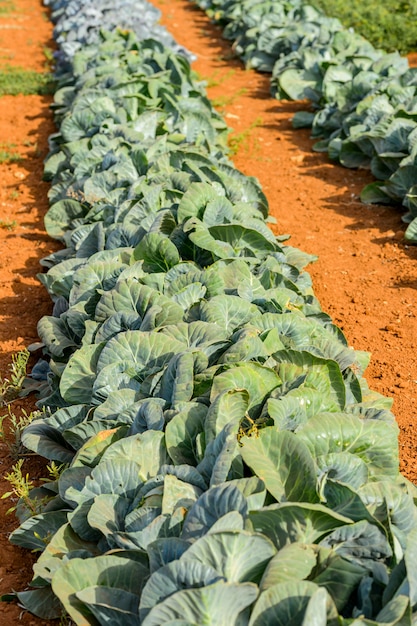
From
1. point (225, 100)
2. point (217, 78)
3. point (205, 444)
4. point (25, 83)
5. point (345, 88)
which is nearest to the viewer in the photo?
point (205, 444)

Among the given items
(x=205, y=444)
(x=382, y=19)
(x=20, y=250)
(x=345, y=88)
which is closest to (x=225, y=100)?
(x=345, y=88)

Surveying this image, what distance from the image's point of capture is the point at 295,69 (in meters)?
10.3

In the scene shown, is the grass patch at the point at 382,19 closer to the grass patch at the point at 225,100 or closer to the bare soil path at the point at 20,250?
the grass patch at the point at 225,100

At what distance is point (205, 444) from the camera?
2996 millimetres

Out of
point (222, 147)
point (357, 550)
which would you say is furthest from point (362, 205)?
point (357, 550)

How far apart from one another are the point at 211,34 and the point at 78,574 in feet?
47.5

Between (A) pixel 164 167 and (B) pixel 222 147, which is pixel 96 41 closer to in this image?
(B) pixel 222 147

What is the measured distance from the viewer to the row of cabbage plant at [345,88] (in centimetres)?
701

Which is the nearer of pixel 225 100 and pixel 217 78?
pixel 225 100

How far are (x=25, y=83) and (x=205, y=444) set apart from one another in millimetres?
9902

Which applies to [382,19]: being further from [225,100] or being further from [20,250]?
[20,250]

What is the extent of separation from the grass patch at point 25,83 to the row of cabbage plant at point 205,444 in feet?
22.0

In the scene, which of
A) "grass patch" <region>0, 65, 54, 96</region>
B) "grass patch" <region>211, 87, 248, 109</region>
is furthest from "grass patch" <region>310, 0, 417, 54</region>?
"grass patch" <region>0, 65, 54, 96</region>

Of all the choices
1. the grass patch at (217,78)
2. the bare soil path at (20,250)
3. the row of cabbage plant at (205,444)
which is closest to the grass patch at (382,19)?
the grass patch at (217,78)
